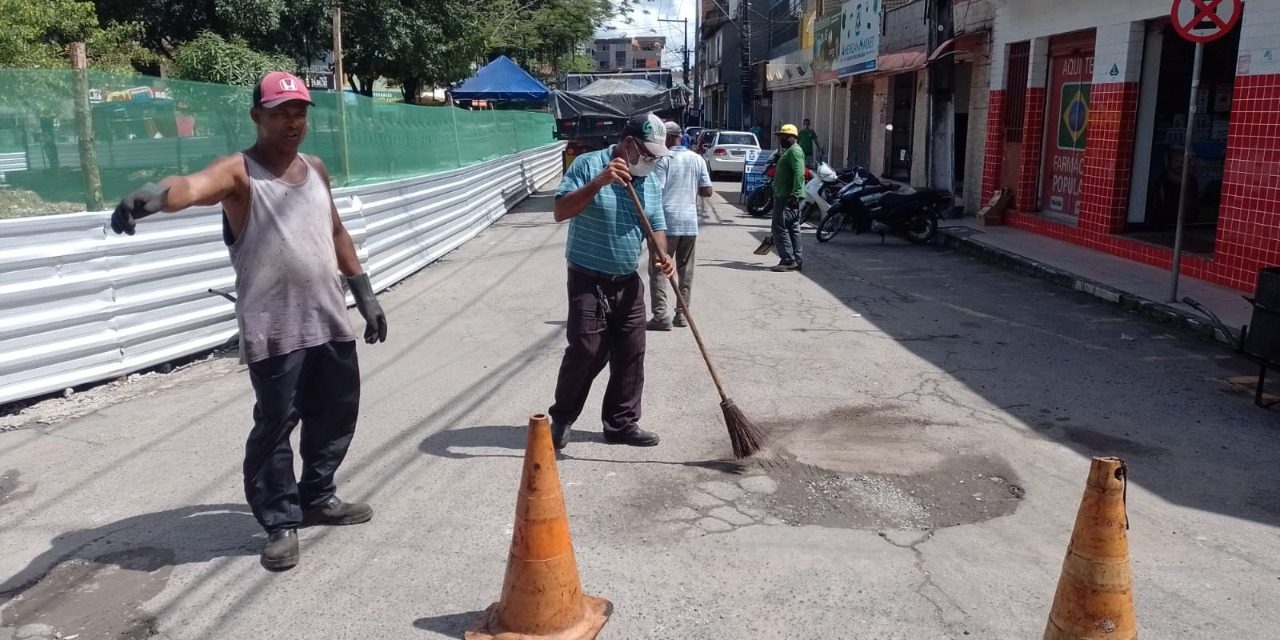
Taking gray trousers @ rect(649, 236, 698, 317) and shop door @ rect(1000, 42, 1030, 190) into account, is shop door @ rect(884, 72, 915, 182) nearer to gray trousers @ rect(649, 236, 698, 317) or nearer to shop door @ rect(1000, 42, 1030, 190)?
shop door @ rect(1000, 42, 1030, 190)

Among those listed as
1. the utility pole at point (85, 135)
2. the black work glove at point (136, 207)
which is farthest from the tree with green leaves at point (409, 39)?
the black work glove at point (136, 207)

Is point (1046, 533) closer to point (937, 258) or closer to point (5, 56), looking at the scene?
point (937, 258)

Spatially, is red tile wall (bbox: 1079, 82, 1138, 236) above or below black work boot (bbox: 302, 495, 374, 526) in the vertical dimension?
above

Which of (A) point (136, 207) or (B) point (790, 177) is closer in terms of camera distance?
(A) point (136, 207)

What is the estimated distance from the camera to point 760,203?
18.9 metres

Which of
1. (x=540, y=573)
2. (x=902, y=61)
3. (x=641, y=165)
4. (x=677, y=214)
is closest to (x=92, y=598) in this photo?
(x=540, y=573)

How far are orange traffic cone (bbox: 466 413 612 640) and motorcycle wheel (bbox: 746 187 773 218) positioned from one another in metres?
15.6

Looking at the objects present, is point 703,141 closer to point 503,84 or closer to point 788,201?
point 503,84

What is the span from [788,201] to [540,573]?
891 centimetres

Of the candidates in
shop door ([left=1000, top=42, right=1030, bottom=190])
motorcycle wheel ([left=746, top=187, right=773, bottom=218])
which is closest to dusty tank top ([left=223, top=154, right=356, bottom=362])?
shop door ([left=1000, top=42, right=1030, bottom=190])

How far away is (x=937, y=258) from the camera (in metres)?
13.9

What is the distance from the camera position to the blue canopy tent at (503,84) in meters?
27.9

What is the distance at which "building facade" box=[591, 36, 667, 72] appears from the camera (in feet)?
457

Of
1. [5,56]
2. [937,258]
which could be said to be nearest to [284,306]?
[5,56]
